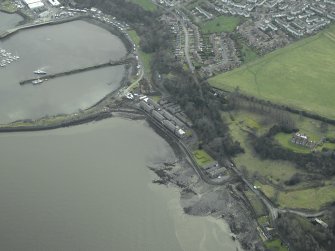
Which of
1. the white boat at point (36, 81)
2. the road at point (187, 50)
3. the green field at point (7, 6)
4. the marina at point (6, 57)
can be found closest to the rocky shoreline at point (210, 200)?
the road at point (187, 50)

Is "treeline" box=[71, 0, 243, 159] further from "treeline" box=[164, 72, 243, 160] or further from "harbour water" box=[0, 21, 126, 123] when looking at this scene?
"harbour water" box=[0, 21, 126, 123]

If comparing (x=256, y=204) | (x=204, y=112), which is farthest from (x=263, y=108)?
(x=256, y=204)

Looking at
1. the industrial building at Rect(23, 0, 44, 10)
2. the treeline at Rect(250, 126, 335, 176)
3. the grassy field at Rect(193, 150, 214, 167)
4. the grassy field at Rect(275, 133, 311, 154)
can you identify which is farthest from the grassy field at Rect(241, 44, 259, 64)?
the industrial building at Rect(23, 0, 44, 10)

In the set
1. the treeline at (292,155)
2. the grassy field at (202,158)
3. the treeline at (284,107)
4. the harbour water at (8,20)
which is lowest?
the grassy field at (202,158)

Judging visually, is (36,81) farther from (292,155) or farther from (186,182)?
(292,155)

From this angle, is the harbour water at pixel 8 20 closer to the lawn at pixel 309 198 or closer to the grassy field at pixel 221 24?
the grassy field at pixel 221 24

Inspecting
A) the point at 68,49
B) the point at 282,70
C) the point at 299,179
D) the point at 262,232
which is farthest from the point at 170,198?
the point at 68,49
